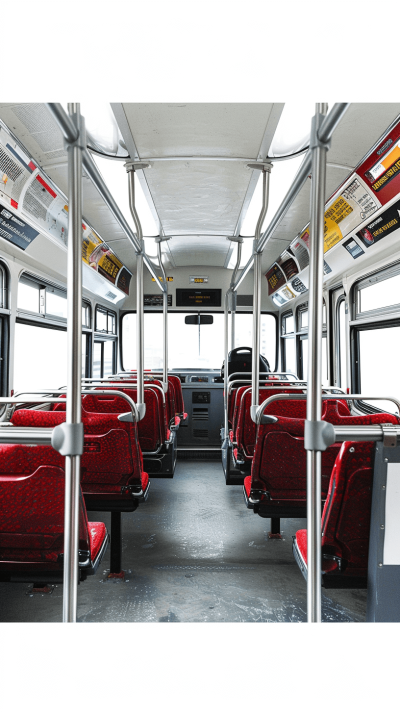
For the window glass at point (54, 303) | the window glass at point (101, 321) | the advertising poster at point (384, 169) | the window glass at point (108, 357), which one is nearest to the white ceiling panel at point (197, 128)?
the advertising poster at point (384, 169)

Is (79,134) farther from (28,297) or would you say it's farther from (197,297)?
(197,297)

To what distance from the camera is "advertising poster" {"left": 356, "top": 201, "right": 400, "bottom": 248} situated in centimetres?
262

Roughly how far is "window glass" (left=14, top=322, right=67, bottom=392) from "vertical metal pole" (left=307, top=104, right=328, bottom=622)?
260 cm

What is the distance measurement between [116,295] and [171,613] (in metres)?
4.69

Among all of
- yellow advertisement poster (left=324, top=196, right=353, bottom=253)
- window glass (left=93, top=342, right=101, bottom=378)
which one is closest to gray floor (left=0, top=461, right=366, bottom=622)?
yellow advertisement poster (left=324, top=196, right=353, bottom=253)

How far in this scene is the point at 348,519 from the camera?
155 cm

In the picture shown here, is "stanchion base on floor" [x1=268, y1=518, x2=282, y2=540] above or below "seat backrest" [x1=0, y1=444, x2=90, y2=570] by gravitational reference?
below

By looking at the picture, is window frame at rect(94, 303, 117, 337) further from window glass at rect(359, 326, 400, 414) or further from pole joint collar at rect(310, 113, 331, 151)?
pole joint collar at rect(310, 113, 331, 151)

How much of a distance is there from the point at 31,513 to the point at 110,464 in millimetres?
Answer: 842

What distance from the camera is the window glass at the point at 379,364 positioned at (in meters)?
3.17

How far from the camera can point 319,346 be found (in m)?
0.98

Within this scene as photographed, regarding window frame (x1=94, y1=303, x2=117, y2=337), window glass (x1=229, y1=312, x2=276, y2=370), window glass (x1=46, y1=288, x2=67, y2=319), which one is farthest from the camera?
window glass (x1=229, y1=312, x2=276, y2=370)
